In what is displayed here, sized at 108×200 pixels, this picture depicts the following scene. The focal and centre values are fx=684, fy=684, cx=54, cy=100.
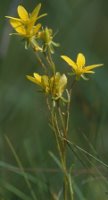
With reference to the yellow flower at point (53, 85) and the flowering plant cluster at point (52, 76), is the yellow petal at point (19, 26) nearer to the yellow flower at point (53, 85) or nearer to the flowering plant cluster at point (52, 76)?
the flowering plant cluster at point (52, 76)

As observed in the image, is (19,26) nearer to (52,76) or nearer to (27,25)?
(27,25)

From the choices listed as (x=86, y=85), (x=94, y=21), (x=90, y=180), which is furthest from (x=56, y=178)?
(x=94, y=21)

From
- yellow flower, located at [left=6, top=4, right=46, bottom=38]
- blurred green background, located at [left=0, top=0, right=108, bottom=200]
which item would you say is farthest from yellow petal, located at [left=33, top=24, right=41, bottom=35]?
blurred green background, located at [left=0, top=0, right=108, bottom=200]

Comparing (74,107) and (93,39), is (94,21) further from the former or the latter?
(74,107)

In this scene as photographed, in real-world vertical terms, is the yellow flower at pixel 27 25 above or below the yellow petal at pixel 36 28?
Result: above

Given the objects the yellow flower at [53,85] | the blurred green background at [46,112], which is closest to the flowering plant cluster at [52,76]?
the yellow flower at [53,85]

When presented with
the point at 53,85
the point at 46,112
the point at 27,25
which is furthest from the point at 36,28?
the point at 46,112

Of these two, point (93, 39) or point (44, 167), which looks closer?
point (44, 167)

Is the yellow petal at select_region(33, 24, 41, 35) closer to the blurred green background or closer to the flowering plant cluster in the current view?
the flowering plant cluster
